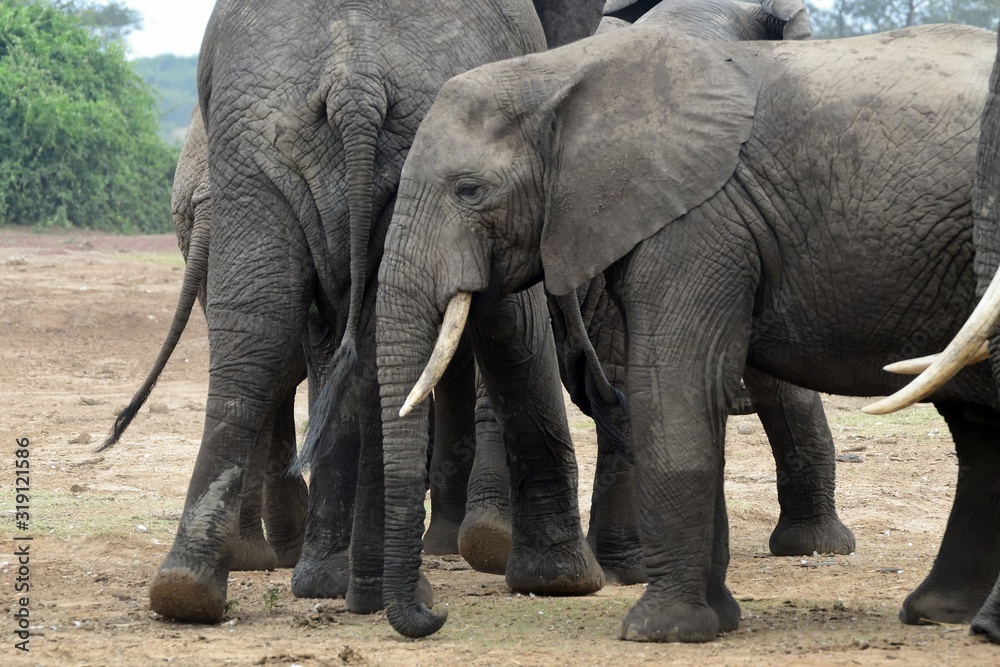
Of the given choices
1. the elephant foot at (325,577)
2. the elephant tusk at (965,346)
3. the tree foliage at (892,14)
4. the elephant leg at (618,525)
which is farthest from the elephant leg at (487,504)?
the tree foliage at (892,14)

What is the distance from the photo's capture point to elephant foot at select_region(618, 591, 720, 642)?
16.0 ft

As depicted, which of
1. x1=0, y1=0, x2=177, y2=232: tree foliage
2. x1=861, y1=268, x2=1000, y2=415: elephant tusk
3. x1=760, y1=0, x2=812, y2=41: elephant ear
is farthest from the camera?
x1=0, y1=0, x2=177, y2=232: tree foliage

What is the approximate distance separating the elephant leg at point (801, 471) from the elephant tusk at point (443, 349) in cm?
216

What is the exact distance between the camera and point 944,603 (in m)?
5.12

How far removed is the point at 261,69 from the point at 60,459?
4.25 metres

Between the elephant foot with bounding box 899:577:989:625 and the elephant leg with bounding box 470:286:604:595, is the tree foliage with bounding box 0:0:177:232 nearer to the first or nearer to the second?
the elephant leg with bounding box 470:286:604:595

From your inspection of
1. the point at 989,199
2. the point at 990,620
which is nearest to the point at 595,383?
the point at 990,620

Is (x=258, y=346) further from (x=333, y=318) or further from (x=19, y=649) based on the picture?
Result: (x=19, y=649)

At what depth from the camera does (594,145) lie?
4.98 meters

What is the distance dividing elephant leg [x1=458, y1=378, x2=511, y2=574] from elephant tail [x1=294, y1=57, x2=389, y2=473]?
130 centimetres

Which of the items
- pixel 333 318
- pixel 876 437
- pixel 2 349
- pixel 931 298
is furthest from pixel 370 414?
pixel 2 349

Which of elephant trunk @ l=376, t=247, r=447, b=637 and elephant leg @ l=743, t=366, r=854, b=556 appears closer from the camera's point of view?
elephant trunk @ l=376, t=247, r=447, b=637

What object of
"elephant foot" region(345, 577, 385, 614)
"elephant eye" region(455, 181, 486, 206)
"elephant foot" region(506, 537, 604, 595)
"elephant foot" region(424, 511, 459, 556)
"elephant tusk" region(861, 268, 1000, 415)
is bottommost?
"elephant foot" region(424, 511, 459, 556)

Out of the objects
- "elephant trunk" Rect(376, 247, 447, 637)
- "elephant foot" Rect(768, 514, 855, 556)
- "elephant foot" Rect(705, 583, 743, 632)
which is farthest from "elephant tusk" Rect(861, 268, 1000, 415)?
"elephant foot" Rect(768, 514, 855, 556)
